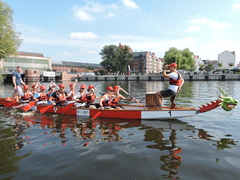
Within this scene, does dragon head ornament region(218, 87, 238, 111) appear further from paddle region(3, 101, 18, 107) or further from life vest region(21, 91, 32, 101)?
paddle region(3, 101, 18, 107)

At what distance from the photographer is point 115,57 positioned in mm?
89062

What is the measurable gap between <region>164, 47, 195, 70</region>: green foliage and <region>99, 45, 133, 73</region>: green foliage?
25.5 meters

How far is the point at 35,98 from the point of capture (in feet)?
42.7

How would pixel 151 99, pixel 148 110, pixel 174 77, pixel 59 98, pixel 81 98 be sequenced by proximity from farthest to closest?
pixel 59 98 → pixel 81 98 → pixel 151 99 → pixel 148 110 → pixel 174 77

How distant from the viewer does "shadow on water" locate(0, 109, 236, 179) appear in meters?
5.35

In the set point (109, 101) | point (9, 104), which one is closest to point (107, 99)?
point (109, 101)

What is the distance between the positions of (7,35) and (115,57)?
66918mm

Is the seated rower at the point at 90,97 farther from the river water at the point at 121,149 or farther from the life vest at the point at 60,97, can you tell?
the river water at the point at 121,149

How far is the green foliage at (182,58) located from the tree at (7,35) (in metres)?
54.5

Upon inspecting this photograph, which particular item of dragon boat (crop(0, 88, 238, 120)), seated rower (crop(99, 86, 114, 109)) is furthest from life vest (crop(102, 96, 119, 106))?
dragon boat (crop(0, 88, 238, 120))

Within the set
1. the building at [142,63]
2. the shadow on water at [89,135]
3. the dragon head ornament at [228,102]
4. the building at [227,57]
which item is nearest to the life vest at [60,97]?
the shadow on water at [89,135]

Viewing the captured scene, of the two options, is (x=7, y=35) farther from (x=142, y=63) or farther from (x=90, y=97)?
Answer: (x=142, y=63)

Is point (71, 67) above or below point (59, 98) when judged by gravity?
above

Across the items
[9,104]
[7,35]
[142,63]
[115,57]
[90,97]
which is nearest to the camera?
[90,97]
